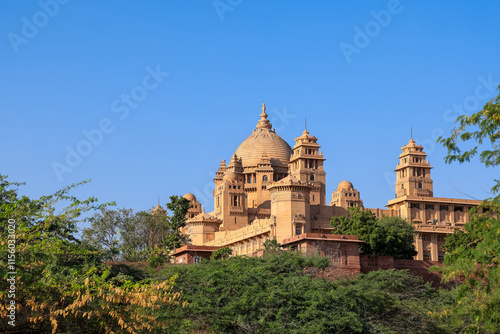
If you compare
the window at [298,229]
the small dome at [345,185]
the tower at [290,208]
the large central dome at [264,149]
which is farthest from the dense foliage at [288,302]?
the large central dome at [264,149]

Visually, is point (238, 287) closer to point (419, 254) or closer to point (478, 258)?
point (478, 258)

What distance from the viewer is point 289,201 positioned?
60.3 meters

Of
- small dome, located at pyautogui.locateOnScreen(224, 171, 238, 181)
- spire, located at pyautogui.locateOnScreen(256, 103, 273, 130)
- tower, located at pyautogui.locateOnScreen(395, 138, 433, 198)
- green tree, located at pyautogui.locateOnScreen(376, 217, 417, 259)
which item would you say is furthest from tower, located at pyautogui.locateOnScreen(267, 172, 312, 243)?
spire, located at pyautogui.locateOnScreen(256, 103, 273, 130)

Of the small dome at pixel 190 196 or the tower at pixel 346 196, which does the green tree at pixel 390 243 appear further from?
the small dome at pixel 190 196

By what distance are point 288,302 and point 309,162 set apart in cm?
4701

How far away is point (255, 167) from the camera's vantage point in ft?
291

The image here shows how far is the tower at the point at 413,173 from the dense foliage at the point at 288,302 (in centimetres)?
4093

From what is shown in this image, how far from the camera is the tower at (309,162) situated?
80.1 meters

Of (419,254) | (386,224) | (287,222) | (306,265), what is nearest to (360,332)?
(306,265)

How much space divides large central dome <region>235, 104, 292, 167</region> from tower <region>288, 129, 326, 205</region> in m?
7.04

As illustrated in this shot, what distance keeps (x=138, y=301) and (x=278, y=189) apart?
41538mm

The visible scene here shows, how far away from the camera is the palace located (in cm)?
6081

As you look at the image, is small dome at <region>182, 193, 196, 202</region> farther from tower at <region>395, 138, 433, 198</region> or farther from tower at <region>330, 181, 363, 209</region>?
tower at <region>395, 138, 433, 198</region>

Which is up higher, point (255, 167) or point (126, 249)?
point (255, 167)
